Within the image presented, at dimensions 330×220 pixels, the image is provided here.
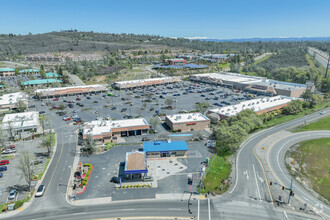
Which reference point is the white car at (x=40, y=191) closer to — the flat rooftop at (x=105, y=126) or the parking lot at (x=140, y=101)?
the flat rooftop at (x=105, y=126)

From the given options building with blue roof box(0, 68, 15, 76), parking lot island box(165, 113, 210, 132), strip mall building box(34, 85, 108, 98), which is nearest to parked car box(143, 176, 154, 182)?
parking lot island box(165, 113, 210, 132)

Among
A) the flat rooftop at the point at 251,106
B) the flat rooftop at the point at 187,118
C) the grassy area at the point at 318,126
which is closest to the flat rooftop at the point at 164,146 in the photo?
the flat rooftop at the point at 187,118

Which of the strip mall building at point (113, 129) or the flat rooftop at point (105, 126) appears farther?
the flat rooftop at point (105, 126)

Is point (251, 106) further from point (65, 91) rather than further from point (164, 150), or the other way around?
point (65, 91)

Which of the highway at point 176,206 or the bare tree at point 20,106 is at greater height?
the bare tree at point 20,106

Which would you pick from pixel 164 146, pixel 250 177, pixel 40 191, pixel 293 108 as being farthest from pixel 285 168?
pixel 40 191

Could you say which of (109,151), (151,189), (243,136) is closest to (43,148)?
(109,151)

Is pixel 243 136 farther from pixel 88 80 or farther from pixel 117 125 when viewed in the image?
Result: pixel 88 80
